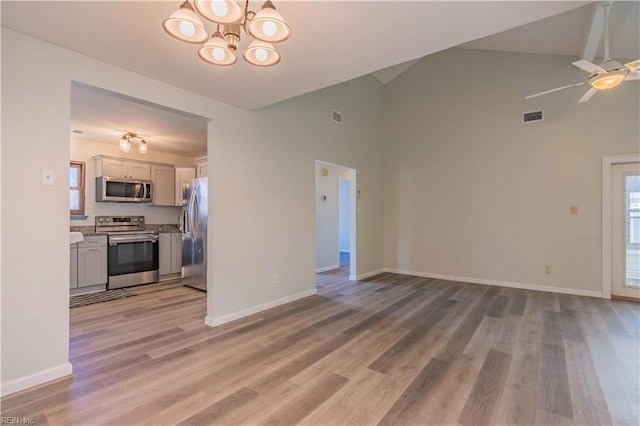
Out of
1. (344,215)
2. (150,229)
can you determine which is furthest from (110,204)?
(344,215)

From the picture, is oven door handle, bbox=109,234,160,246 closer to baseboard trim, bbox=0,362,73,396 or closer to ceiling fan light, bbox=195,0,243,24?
baseboard trim, bbox=0,362,73,396

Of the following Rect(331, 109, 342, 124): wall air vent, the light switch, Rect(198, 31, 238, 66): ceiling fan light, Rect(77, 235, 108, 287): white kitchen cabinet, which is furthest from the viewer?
Rect(331, 109, 342, 124): wall air vent

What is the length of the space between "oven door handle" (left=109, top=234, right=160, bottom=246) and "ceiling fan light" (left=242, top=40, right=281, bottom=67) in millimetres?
4644

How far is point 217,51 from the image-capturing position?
1806mm

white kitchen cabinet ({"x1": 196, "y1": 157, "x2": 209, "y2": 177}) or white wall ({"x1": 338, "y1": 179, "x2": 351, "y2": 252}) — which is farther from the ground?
white kitchen cabinet ({"x1": 196, "y1": 157, "x2": 209, "y2": 177})

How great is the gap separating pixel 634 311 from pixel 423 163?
3.87 meters

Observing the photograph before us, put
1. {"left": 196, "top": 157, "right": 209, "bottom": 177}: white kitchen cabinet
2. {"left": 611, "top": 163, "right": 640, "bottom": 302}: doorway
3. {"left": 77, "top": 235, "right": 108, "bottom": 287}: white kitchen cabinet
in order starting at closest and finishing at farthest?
{"left": 611, "top": 163, "right": 640, "bottom": 302}: doorway, {"left": 77, "top": 235, "right": 108, "bottom": 287}: white kitchen cabinet, {"left": 196, "top": 157, "right": 209, "bottom": 177}: white kitchen cabinet

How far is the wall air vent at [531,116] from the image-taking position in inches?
199

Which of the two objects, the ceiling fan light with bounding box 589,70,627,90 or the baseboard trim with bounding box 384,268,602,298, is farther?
the baseboard trim with bounding box 384,268,602,298

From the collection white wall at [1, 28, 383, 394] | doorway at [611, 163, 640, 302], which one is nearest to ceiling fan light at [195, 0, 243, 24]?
white wall at [1, 28, 383, 394]

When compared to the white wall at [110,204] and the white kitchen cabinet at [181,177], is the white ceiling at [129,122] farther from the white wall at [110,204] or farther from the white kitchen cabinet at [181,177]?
the white kitchen cabinet at [181,177]

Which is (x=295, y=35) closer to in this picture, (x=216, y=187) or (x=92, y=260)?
(x=216, y=187)

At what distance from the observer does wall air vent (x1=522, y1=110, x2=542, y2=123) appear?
5055 millimetres

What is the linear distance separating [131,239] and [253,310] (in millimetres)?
3049
